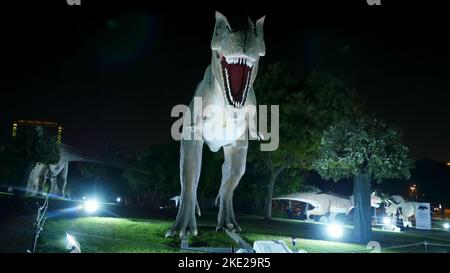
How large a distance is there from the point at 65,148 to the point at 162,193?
15.6m

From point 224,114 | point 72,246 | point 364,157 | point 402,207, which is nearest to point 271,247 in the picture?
point 224,114

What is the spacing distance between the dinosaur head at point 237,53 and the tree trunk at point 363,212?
6.66m

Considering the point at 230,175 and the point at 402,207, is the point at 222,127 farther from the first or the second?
the point at 402,207

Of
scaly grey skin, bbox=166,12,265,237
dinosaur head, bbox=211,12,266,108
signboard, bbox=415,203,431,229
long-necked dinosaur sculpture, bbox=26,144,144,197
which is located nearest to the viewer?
dinosaur head, bbox=211,12,266,108

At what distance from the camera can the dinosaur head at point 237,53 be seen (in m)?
7.89

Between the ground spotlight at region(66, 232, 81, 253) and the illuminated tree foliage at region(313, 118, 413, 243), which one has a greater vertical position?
the illuminated tree foliage at region(313, 118, 413, 243)

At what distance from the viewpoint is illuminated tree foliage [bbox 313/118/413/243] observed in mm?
12602

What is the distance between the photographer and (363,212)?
12516 millimetres

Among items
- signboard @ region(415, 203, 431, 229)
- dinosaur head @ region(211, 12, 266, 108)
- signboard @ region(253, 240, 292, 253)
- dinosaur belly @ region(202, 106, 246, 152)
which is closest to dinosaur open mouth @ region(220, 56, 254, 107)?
dinosaur head @ region(211, 12, 266, 108)

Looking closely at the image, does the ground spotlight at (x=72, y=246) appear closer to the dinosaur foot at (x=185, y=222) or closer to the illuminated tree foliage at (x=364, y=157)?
the dinosaur foot at (x=185, y=222)

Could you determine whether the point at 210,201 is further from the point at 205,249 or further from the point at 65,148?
the point at 205,249

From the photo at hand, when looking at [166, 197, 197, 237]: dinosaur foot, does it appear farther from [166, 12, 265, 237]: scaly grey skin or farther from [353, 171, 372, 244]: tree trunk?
[353, 171, 372, 244]: tree trunk

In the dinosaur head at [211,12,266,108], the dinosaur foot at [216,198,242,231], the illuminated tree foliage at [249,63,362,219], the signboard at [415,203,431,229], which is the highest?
the illuminated tree foliage at [249,63,362,219]
